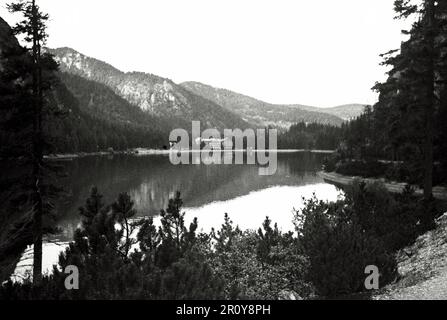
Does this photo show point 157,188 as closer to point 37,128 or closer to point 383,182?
point 383,182

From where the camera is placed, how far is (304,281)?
11.1 m

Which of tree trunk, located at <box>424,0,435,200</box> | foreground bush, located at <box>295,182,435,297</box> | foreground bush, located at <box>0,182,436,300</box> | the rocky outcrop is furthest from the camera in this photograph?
tree trunk, located at <box>424,0,435,200</box>

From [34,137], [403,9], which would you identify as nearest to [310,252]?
[34,137]

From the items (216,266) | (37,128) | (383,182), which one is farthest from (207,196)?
(216,266)

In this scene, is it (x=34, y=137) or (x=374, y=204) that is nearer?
(x=34, y=137)

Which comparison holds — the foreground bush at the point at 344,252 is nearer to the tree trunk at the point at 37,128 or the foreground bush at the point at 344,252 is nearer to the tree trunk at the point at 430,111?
the tree trunk at the point at 430,111

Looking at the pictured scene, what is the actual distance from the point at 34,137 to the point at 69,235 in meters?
13.5

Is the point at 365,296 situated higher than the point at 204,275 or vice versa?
the point at 204,275

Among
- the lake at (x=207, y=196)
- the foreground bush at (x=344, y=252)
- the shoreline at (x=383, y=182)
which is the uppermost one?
the foreground bush at (x=344, y=252)

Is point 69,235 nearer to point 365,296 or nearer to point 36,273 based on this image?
point 36,273

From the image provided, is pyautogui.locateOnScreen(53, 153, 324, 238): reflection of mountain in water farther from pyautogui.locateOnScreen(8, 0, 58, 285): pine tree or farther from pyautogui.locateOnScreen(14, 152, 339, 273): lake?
pyautogui.locateOnScreen(8, 0, 58, 285): pine tree

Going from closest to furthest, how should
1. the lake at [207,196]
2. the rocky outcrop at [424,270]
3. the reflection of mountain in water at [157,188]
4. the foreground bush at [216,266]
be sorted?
the foreground bush at [216,266] → the rocky outcrop at [424,270] → the lake at [207,196] → the reflection of mountain in water at [157,188]

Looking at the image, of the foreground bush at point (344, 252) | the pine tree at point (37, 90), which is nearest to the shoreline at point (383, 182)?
the foreground bush at point (344, 252)

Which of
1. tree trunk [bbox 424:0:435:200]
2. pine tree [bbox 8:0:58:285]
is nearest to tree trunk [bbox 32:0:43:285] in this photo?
pine tree [bbox 8:0:58:285]
